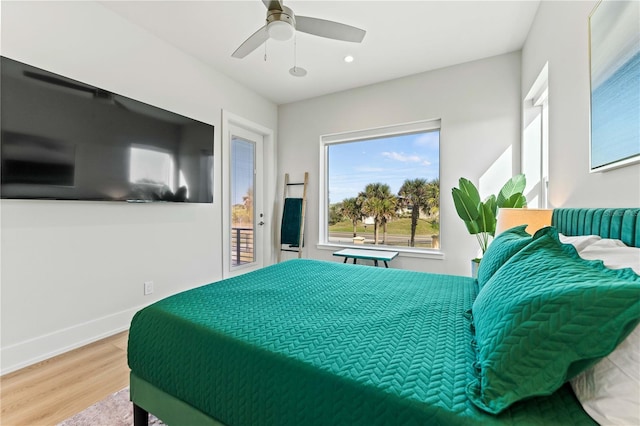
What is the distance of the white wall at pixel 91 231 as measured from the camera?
74.4 inches

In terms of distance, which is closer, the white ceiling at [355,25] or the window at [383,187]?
the white ceiling at [355,25]

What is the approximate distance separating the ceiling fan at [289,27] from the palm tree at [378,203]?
2132mm

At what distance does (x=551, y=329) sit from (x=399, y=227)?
3.08 meters

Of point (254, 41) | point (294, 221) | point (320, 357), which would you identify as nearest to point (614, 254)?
point (320, 357)

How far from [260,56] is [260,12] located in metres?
0.68

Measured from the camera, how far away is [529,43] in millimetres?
2586

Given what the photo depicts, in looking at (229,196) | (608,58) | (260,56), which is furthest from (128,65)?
(608,58)

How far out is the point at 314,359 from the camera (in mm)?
856

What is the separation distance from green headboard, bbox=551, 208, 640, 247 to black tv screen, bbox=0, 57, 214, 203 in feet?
10.2

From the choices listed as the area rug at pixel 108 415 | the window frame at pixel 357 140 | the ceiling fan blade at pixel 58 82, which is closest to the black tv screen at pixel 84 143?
the ceiling fan blade at pixel 58 82

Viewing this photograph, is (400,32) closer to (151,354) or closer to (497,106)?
(497,106)

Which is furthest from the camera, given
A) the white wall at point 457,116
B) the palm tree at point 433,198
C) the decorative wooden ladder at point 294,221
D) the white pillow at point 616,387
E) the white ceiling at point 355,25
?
the decorative wooden ladder at point 294,221

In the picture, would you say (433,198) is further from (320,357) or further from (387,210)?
(320,357)

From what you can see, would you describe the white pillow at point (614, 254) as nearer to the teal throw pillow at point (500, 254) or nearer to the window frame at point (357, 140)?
the teal throw pillow at point (500, 254)
